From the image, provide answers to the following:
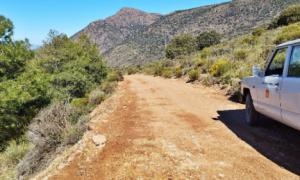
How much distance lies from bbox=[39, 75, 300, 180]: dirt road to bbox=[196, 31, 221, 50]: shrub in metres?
45.5

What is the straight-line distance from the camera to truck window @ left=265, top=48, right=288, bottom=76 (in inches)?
258

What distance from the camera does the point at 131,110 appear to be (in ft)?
37.9

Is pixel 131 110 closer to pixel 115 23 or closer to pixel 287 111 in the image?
pixel 287 111

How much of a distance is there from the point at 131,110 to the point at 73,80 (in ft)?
42.6

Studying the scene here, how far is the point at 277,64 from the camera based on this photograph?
22.7ft

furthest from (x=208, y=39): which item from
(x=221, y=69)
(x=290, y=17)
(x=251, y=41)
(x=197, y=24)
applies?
(x=221, y=69)

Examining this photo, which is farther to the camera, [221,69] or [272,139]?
[221,69]

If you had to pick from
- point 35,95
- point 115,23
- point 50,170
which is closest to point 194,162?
point 50,170

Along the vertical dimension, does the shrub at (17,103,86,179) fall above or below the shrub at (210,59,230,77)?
below

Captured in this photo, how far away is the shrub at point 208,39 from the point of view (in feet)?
176

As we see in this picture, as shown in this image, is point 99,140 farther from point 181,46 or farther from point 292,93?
point 181,46

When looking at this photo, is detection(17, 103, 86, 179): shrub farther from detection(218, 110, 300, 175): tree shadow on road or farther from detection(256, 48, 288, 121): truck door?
detection(256, 48, 288, 121): truck door

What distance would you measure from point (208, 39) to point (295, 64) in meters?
50.4

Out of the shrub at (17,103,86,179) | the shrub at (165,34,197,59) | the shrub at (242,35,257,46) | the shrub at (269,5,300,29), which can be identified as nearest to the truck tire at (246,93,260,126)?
the shrub at (17,103,86,179)
